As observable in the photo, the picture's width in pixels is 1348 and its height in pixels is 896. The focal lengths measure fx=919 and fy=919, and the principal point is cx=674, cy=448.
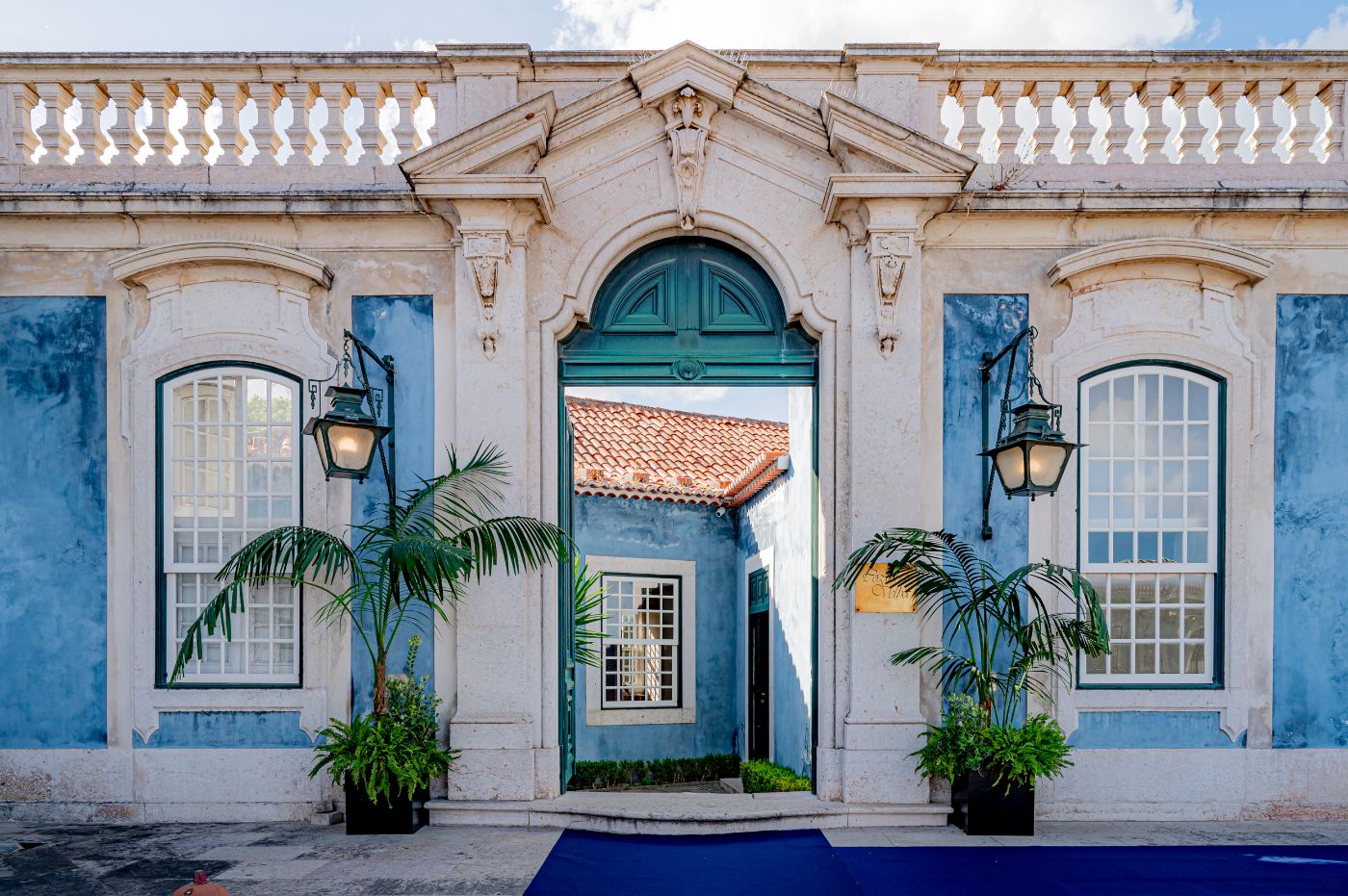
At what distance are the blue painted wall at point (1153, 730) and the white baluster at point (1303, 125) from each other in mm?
3867

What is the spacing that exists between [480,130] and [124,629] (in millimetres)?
4062

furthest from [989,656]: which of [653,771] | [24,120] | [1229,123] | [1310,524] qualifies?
[24,120]

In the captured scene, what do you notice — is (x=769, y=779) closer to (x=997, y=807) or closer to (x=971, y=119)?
(x=997, y=807)

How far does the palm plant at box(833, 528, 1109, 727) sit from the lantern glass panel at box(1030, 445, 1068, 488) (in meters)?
0.54

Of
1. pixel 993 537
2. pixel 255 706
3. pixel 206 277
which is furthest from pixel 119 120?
pixel 993 537

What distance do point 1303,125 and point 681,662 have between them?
8594 mm

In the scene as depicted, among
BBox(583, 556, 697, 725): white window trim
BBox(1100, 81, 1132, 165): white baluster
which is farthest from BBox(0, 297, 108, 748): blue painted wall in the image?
BBox(1100, 81, 1132, 165): white baluster

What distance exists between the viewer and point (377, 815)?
5.61 metres

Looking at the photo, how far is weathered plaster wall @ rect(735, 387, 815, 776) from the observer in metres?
7.96

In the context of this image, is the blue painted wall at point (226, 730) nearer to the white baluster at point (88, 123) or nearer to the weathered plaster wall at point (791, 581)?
the weathered plaster wall at point (791, 581)

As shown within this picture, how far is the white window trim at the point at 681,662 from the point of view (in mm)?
11367

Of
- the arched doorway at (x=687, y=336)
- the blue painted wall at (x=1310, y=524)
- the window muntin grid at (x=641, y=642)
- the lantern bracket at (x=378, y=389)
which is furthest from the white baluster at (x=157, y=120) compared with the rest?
the blue painted wall at (x=1310, y=524)

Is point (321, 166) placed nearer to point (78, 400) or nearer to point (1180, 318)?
point (78, 400)

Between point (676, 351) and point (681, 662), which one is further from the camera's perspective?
point (681, 662)
